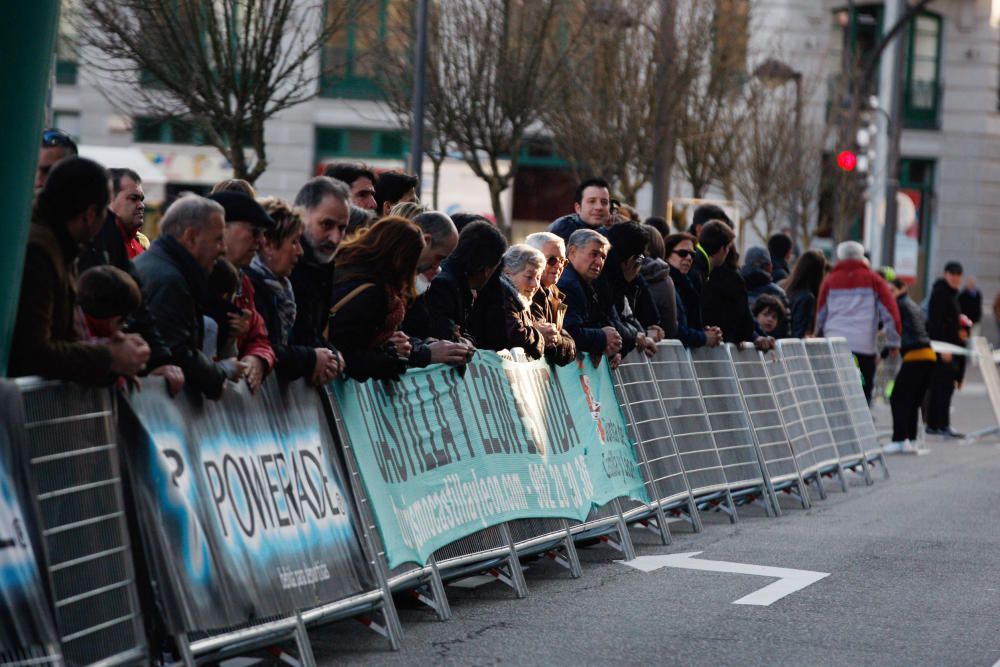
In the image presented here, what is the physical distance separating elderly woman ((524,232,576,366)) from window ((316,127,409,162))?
2777 centimetres

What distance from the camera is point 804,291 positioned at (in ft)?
57.2

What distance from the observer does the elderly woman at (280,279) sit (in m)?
7.53

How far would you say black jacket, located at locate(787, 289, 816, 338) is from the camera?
17.3 meters

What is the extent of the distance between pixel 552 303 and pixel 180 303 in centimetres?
398

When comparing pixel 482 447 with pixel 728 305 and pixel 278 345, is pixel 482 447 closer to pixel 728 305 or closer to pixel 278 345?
pixel 278 345

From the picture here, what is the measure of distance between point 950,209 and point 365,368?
1543 inches

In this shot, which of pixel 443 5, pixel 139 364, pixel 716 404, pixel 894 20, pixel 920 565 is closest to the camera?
pixel 139 364

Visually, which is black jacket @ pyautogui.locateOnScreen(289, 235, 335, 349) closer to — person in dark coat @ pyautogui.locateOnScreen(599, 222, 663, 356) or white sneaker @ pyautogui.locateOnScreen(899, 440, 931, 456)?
person in dark coat @ pyautogui.locateOnScreen(599, 222, 663, 356)

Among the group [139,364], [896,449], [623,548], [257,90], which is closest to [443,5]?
[257,90]

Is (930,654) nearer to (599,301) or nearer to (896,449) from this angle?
(599,301)

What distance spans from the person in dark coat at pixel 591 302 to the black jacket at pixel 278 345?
325 cm

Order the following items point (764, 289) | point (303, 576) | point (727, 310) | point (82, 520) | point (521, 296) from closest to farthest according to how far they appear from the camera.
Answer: point (82, 520)
point (303, 576)
point (521, 296)
point (727, 310)
point (764, 289)

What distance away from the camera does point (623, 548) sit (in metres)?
10.5

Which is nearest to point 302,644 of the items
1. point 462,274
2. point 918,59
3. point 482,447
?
point 482,447
